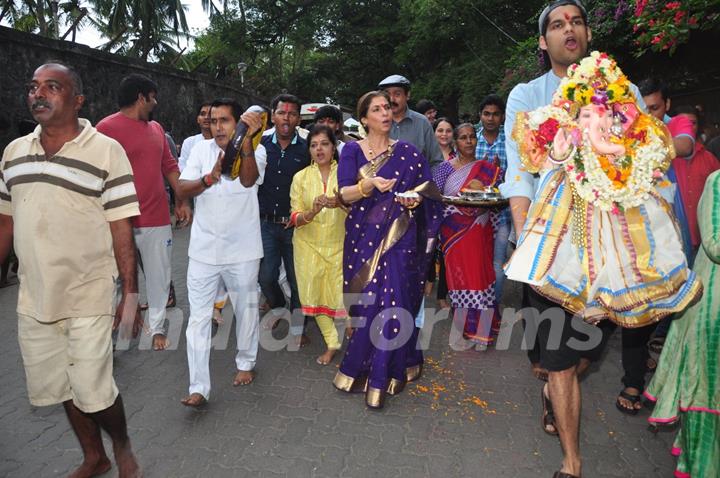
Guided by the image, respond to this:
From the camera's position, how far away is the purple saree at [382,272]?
3773 mm

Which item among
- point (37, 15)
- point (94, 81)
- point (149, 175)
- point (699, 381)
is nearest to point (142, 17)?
point (37, 15)

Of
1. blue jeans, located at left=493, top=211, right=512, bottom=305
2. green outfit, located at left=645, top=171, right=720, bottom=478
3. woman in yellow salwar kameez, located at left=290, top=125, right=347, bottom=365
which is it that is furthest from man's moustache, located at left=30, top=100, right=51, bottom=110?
blue jeans, located at left=493, top=211, right=512, bottom=305

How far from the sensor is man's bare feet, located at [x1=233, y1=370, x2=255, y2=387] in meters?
4.05

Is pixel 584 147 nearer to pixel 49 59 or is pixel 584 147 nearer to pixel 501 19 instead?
pixel 49 59

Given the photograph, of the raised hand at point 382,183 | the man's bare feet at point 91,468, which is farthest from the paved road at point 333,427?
the raised hand at point 382,183

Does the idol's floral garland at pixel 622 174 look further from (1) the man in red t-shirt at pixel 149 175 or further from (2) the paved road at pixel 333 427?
(1) the man in red t-shirt at pixel 149 175

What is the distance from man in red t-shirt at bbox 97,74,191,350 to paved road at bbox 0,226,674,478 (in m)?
0.65

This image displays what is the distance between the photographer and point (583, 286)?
2.44 metres

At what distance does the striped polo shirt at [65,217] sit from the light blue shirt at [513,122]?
6.59 feet

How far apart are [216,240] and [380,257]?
116cm

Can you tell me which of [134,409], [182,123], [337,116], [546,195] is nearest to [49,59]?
[182,123]

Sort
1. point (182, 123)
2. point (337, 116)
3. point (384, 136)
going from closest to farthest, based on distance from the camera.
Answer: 1. point (384, 136)
2. point (337, 116)
3. point (182, 123)

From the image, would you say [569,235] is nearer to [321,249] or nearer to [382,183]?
[382,183]

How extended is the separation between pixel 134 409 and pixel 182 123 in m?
14.8
